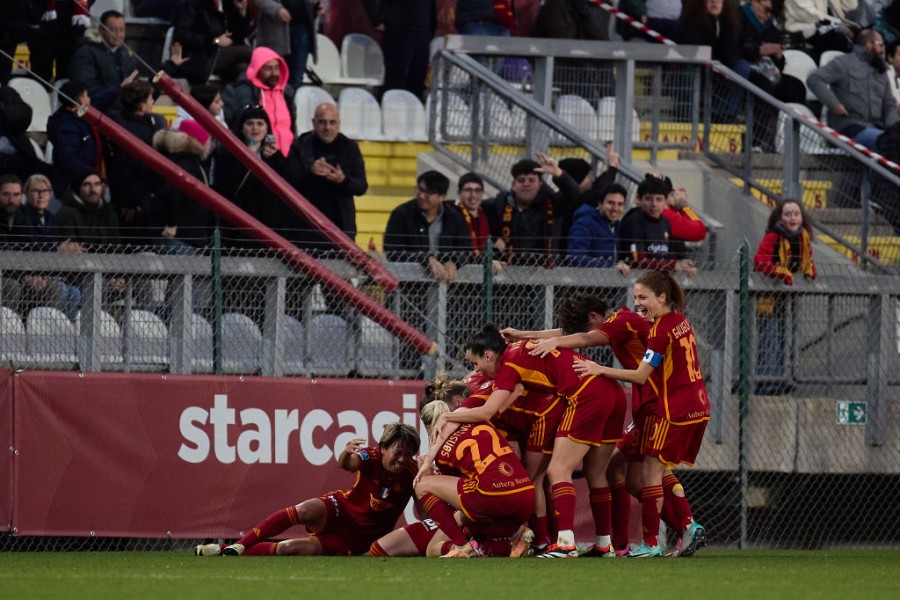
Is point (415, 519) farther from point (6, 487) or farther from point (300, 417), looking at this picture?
point (6, 487)

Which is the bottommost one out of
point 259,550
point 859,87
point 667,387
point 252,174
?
point 259,550

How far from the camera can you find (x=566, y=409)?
1115 centimetres

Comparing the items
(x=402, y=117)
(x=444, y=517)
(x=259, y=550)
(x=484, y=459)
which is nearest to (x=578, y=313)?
(x=484, y=459)

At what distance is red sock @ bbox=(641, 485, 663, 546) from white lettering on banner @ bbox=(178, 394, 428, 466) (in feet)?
7.21

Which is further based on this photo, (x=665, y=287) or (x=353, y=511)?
(x=353, y=511)

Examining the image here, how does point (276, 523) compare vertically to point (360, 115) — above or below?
below

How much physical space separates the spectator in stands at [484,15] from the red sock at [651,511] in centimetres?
749

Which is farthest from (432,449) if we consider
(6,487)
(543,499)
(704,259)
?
(704,259)

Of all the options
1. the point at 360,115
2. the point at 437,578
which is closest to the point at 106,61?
the point at 360,115

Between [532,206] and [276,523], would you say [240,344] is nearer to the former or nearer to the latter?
[276,523]

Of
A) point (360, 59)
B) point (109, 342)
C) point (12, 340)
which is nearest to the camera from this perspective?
point (12, 340)

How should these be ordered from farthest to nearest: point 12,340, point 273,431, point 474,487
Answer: point 273,431, point 12,340, point 474,487

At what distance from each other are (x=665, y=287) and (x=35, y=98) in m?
7.10

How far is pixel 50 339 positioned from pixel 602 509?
157 inches
